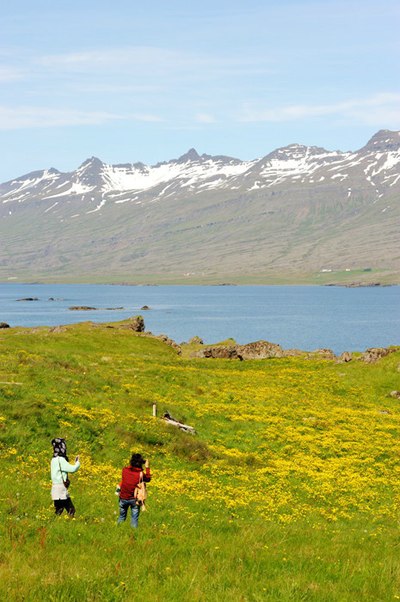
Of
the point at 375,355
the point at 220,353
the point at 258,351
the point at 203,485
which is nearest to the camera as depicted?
the point at 203,485

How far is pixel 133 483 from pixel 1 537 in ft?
14.4

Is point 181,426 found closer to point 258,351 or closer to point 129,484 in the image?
point 129,484

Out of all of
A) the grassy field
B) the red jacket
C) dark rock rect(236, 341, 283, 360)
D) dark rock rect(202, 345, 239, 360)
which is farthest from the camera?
dark rock rect(236, 341, 283, 360)

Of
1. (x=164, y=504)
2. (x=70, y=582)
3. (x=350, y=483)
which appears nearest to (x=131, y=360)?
(x=350, y=483)

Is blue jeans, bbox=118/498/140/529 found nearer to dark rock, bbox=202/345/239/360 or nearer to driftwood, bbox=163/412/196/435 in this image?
driftwood, bbox=163/412/196/435

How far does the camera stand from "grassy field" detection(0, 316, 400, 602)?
1430cm

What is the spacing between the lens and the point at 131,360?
60875mm

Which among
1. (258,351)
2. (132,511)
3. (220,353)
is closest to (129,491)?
(132,511)

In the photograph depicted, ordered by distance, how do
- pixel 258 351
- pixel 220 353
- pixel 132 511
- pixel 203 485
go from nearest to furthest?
pixel 132 511
pixel 203 485
pixel 220 353
pixel 258 351

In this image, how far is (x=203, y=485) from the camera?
88.1 feet

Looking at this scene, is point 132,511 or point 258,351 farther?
point 258,351

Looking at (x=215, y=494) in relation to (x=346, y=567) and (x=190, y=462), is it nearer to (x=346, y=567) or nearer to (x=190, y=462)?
(x=190, y=462)

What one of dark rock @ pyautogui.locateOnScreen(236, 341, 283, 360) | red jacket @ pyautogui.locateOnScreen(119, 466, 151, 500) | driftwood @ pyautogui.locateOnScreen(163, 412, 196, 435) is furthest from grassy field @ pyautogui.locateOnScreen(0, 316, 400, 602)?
dark rock @ pyautogui.locateOnScreen(236, 341, 283, 360)

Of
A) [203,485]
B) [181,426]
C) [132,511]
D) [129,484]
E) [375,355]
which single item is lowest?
[203,485]
